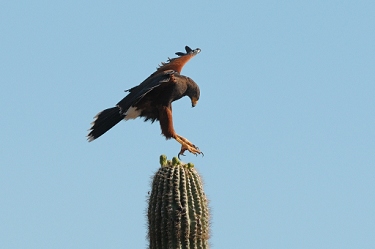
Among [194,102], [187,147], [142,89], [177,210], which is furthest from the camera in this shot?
[194,102]

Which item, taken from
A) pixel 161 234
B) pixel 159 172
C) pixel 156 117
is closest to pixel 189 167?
pixel 159 172

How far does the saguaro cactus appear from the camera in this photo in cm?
700

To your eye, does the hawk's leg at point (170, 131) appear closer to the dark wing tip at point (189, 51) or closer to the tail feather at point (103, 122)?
the tail feather at point (103, 122)

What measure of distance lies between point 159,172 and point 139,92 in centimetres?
447

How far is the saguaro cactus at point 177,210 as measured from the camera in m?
7.00

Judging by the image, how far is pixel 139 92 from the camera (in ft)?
38.4

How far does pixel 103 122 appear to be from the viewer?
11.8 m

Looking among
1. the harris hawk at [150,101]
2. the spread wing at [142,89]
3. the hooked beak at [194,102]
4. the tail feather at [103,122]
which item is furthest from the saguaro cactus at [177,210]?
the hooked beak at [194,102]

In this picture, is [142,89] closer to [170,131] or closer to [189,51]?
[170,131]

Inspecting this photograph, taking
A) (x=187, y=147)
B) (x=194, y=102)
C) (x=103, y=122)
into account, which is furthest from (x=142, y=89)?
(x=187, y=147)

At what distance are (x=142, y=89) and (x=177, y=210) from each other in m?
4.90

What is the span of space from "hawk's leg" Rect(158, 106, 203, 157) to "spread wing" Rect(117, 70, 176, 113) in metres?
0.33

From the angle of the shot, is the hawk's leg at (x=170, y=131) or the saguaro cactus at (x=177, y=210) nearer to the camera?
the saguaro cactus at (x=177, y=210)

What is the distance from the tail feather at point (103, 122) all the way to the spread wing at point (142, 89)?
0.12 metres
